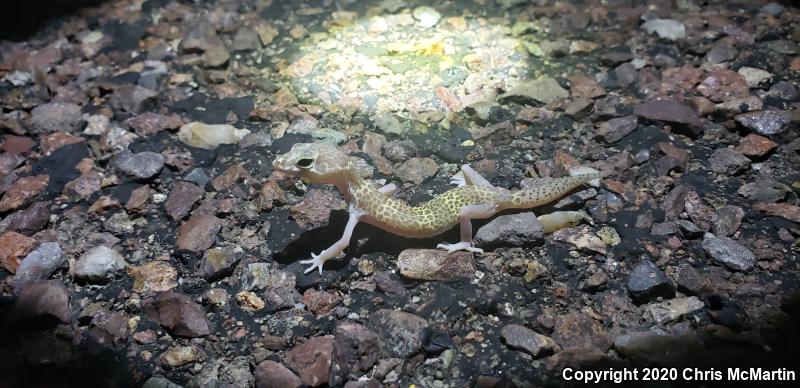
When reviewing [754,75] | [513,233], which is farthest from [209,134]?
[754,75]

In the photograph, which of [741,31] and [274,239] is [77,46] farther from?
[741,31]

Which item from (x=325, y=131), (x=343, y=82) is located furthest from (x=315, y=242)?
(x=343, y=82)

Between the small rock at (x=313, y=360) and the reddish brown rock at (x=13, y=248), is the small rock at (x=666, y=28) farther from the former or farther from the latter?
the reddish brown rock at (x=13, y=248)

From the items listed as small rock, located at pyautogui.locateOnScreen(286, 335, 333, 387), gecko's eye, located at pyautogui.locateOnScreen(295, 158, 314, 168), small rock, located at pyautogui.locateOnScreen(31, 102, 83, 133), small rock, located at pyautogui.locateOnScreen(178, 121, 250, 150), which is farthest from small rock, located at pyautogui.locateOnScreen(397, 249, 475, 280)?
small rock, located at pyautogui.locateOnScreen(31, 102, 83, 133)

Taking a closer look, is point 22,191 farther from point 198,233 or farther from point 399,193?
point 399,193

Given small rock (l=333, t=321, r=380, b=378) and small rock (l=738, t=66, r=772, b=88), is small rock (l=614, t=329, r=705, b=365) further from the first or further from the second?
small rock (l=738, t=66, r=772, b=88)

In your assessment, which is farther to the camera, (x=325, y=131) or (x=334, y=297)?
(x=325, y=131)
